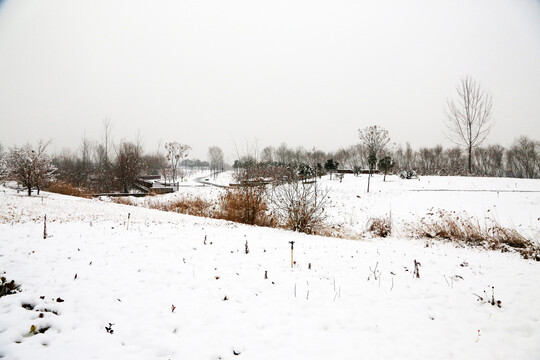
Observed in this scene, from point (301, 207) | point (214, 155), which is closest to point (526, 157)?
point (301, 207)

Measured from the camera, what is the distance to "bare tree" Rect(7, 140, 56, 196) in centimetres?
1859

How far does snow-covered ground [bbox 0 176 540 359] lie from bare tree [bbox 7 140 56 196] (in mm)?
16009

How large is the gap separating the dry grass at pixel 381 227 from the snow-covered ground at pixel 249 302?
408 cm

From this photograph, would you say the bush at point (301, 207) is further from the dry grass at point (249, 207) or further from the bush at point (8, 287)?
the bush at point (8, 287)

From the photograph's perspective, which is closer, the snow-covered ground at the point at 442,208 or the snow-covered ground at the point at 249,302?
the snow-covered ground at the point at 249,302

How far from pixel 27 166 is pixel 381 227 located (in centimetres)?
2508

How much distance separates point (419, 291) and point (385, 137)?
24.9 metres

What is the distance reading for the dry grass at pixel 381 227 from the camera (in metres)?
11.5

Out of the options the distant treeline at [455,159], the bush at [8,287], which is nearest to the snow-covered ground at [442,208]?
the bush at [8,287]

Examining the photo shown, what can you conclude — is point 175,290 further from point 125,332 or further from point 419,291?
point 419,291

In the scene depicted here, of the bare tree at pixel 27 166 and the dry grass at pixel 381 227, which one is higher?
the bare tree at pixel 27 166

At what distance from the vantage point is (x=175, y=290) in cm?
440

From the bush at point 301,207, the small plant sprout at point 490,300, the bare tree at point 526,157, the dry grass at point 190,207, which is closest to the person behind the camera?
the small plant sprout at point 490,300

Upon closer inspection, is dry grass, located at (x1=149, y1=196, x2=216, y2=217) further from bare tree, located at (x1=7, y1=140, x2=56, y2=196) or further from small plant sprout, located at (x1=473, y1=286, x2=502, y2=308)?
small plant sprout, located at (x1=473, y1=286, x2=502, y2=308)
